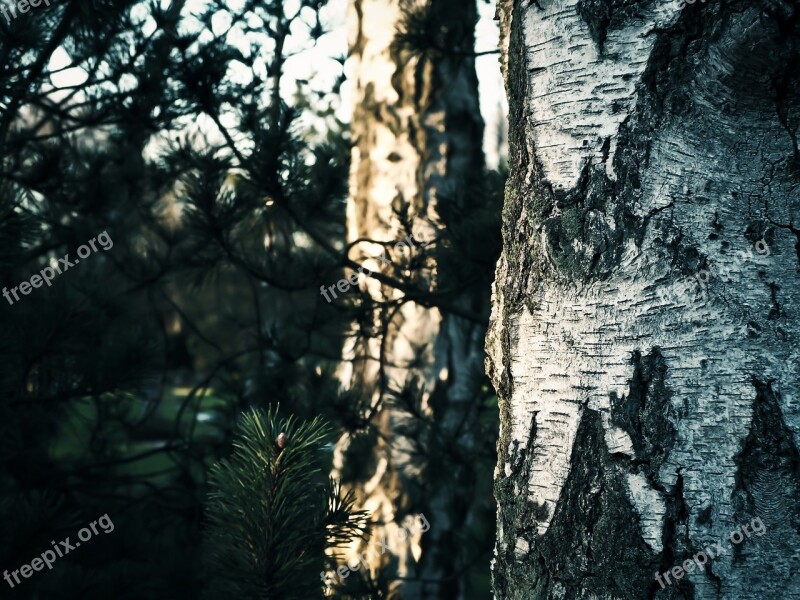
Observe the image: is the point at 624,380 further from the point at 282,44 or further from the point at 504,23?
the point at 282,44

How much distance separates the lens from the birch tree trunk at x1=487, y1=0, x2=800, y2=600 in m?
0.79

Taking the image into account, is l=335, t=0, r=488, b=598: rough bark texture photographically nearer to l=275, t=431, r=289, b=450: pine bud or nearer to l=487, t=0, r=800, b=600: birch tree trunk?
l=275, t=431, r=289, b=450: pine bud

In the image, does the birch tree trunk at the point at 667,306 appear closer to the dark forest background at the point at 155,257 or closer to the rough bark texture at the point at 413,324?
the dark forest background at the point at 155,257

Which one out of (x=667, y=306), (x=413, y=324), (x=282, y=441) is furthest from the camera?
(x=413, y=324)

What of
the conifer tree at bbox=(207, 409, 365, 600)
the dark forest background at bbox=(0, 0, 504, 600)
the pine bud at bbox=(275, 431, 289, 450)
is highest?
the dark forest background at bbox=(0, 0, 504, 600)

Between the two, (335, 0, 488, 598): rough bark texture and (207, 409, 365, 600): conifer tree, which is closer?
(207, 409, 365, 600): conifer tree

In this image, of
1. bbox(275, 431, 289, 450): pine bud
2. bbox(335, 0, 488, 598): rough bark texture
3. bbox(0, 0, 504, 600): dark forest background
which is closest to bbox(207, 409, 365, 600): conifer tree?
bbox(275, 431, 289, 450): pine bud

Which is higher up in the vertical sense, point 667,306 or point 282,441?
point 667,306

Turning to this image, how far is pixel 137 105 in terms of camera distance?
2250 mm

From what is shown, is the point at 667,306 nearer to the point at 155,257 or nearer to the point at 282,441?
the point at 282,441

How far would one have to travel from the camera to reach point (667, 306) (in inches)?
32.5

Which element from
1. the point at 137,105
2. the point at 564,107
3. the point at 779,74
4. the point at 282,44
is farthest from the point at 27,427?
the point at 779,74

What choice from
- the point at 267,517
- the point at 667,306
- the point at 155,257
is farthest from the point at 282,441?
the point at 155,257

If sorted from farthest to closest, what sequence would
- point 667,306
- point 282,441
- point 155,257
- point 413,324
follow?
point 413,324, point 155,257, point 282,441, point 667,306
